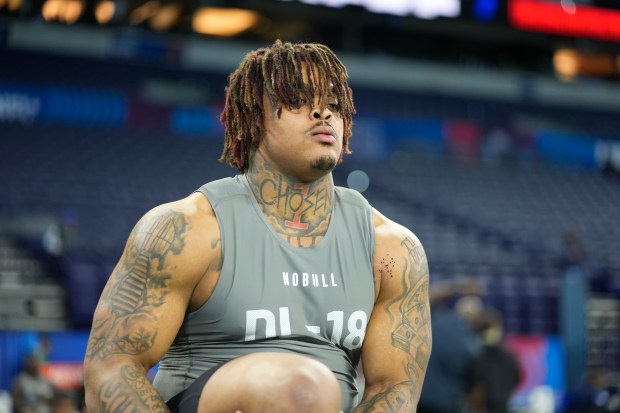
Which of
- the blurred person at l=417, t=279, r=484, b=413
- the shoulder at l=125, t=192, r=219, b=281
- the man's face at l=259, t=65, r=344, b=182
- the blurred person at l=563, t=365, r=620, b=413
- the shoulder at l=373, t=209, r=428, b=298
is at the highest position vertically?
the man's face at l=259, t=65, r=344, b=182

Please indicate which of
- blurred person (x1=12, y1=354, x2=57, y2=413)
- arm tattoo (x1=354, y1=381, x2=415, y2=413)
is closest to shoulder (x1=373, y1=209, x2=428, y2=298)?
arm tattoo (x1=354, y1=381, x2=415, y2=413)

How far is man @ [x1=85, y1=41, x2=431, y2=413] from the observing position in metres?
2.35

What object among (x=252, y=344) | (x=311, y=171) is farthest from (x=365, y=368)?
(x=311, y=171)

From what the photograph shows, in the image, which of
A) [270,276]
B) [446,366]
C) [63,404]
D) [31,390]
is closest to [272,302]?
[270,276]

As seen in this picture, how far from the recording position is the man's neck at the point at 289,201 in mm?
2592

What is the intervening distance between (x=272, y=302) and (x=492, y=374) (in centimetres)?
488

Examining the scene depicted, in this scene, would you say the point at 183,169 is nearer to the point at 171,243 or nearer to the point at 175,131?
the point at 175,131

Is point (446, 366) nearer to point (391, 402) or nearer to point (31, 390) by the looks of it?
point (31, 390)

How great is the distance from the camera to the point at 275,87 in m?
2.55

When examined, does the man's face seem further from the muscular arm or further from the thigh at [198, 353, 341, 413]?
the thigh at [198, 353, 341, 413]

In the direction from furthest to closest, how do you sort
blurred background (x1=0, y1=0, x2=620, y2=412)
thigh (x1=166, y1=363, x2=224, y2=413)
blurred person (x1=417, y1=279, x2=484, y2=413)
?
blurred background (x1=0, y1=0, x2=620, y2=412)
blurred person (x1=417, y1=279, x2=484, y2=413)
thigh (x1=166, y1=363, x2=224, y2=413)

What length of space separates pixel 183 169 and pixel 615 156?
10.6m

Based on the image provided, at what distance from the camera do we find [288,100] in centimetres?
254

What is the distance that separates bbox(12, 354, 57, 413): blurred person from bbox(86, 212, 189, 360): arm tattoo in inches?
218
